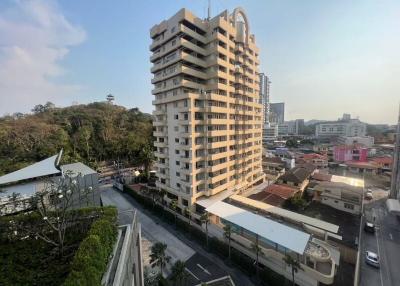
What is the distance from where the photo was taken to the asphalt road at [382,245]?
860 inches

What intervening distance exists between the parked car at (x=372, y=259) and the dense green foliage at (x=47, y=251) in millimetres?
30943

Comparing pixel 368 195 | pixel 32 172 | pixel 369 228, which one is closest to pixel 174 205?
pixel 32 172

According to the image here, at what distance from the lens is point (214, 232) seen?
27.9m

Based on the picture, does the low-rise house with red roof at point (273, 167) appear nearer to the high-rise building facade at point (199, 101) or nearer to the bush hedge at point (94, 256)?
the high-rise building facade at point (199, 101)

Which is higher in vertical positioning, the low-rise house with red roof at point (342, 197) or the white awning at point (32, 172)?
the white awning at point (32, 172)

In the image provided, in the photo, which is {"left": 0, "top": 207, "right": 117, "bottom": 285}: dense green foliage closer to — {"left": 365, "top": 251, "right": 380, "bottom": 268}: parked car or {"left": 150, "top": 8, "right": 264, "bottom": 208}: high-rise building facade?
{"left": 150, "top": 8, "right": 264, "bottom": 208}: high-rise building facade

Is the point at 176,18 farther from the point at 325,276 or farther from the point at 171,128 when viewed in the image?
the point at 325,276

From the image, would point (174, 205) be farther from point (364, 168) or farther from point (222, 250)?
point (364, 168)

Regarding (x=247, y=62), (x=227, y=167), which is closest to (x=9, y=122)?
(x=227, y=167)

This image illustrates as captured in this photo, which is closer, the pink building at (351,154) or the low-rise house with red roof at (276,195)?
the low-rise house with red roof at (276,195)

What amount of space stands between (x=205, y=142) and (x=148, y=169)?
2769cm

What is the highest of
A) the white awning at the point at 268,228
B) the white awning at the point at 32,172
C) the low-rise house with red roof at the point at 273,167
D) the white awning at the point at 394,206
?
the white awning at the point at 32,172

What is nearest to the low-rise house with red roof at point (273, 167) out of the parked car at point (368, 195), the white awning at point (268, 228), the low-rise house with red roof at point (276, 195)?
the low-rise house with red roof at point (276, 195)

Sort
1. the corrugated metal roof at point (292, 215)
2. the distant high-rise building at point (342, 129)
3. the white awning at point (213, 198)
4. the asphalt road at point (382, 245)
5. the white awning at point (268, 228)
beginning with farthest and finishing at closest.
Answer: the distant high-rise building at point (342, 129), the white awning at point (213, 198), the corrugated metal roof at point (292, 215), the asphalt road at point (382, 245), the white awning at point (268, 228)
